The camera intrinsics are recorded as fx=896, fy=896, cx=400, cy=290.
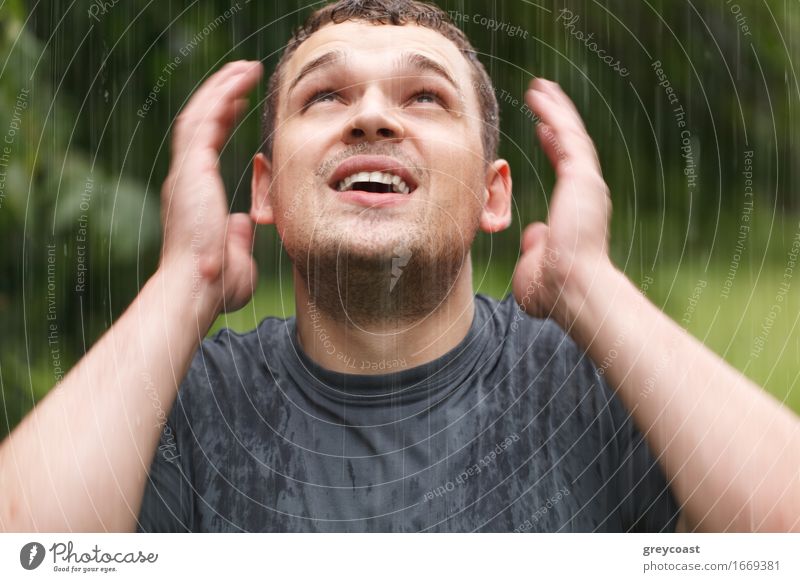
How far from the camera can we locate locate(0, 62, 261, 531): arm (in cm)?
140

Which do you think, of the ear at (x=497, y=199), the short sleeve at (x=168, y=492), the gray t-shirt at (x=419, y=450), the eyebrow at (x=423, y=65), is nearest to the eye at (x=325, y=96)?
the eyebrow at (x=423, y=65)

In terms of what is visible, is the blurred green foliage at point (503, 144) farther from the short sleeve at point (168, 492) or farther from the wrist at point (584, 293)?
the short sleeve at point (168, 492)

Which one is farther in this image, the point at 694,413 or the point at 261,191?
the point at 261,191

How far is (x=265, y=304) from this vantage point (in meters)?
1.52

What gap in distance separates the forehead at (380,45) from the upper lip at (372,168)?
140 mm

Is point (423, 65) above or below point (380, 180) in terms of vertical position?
above

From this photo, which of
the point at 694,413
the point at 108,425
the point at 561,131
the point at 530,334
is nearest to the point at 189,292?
the point at 108,425

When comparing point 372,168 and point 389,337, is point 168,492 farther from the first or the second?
point 372,168

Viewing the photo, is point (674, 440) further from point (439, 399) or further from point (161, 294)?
point (161, 294)

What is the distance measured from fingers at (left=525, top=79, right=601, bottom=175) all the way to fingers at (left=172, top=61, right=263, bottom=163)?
48 centimetres

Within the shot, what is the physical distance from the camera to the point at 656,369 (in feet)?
4.60

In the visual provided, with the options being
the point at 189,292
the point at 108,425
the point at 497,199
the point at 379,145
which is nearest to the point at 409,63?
the point at 379,145

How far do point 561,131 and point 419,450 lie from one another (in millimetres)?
581
